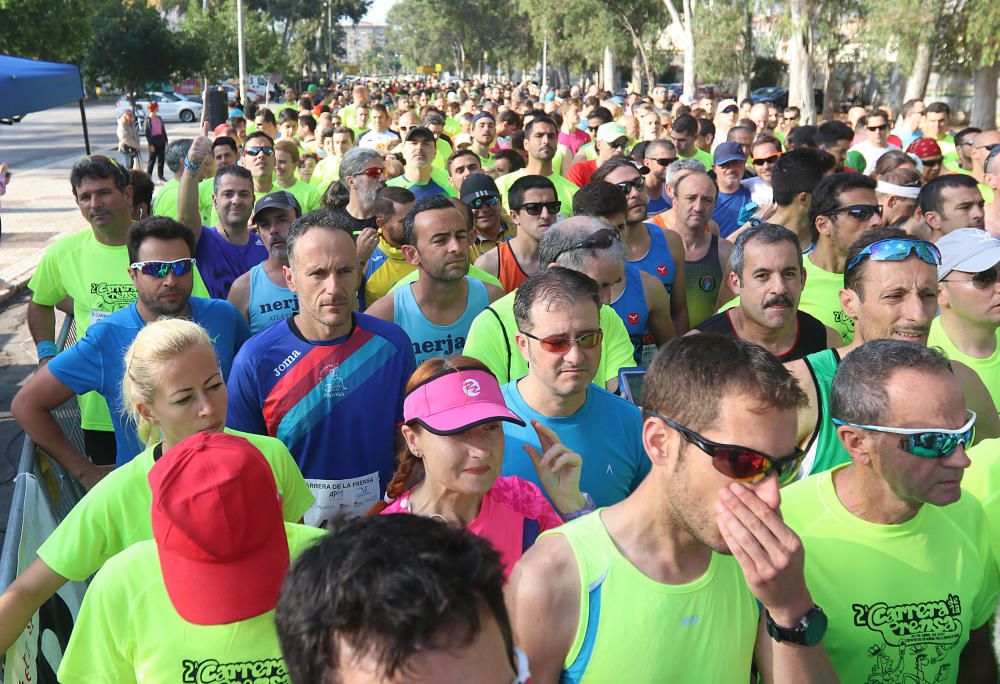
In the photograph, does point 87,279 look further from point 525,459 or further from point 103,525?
point 525,459


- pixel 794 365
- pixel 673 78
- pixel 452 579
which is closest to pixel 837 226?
pixel 794 365

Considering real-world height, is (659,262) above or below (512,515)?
above

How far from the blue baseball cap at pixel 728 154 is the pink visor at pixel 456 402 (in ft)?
21.4

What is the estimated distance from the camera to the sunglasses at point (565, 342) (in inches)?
145

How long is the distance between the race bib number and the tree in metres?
26.5

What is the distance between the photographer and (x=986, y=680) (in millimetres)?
2998

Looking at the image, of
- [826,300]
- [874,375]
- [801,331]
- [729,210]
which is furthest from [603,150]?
[874,375]

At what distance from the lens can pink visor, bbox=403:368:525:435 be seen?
305cm

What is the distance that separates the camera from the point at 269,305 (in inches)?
214

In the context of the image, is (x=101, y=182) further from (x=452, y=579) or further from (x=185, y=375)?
(x=452, y=579)

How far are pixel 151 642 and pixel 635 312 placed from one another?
350 cm

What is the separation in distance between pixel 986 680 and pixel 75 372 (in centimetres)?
373

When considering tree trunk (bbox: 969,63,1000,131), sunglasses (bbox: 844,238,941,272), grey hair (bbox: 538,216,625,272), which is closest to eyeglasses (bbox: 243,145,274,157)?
grey hair (bbox: 538,216,625,272)

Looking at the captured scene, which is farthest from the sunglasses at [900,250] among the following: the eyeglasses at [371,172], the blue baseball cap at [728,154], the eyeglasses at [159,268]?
the blue baseball cap at [728,154]
